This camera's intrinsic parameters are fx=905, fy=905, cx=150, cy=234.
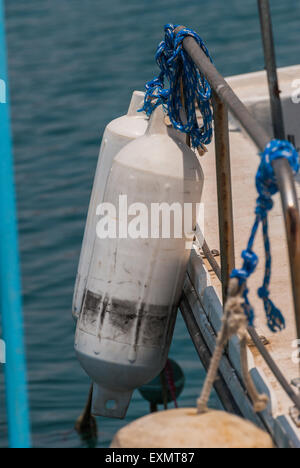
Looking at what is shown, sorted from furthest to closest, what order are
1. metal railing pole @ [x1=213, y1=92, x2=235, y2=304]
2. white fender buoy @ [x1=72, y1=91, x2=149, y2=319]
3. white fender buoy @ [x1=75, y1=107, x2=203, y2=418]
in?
1. white fender buoy @ [x1=72, y1=91, x2=149, y2=319]
2. white fender buoy @ [x1=75, y1=107, x2=203, y2=418]
3. metal railing pole @ [x1=213, y1=92, x2=235, y2=304]

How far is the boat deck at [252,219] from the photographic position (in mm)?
2945

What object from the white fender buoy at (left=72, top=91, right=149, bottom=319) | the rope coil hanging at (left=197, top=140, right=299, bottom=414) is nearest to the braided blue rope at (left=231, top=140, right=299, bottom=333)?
the rope coil hanging at (left=197, top=140, right=299, bottom=414)

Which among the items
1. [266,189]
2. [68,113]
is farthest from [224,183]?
[68,113]

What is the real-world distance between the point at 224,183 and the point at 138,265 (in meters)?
0.45

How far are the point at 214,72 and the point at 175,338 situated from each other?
14.2 ft

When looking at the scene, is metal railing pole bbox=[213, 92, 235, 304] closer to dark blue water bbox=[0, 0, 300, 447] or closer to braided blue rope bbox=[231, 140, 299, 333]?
braided blue rope bbox=[231, 140, 299, 333]

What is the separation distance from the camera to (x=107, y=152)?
3721 millimetres

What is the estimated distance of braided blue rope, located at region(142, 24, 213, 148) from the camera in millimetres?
3328

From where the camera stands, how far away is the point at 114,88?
11.9 m

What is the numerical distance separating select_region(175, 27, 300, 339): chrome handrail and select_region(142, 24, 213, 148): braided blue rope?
61 mm

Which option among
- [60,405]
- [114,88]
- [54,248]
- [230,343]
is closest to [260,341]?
[230,343]

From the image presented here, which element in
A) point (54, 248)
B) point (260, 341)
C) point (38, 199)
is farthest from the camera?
point (38, 199)

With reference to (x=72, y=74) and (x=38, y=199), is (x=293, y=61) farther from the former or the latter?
(x=38, y=199)

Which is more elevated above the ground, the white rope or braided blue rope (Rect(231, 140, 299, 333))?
braided blue rope (Rect(231, 140, 299, 333))
